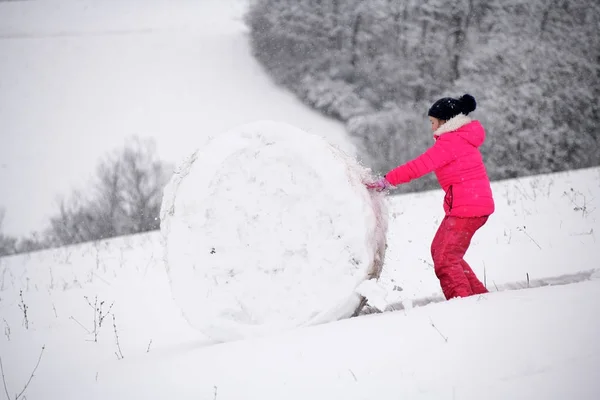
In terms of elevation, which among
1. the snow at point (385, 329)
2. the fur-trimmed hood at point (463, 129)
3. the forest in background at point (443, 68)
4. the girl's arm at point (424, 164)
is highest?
the forest in background at point (443, 68)

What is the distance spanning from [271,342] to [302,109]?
1750cm

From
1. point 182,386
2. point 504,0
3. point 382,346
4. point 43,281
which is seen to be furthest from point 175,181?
point 504,0

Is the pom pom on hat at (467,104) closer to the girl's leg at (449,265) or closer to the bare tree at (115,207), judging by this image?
the girl's leg at (449,265)

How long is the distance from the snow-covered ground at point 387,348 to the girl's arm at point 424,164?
0.79 m

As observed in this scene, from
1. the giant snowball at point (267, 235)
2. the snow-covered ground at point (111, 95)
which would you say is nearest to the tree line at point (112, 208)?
the snow-covered ground at point (111, 95)

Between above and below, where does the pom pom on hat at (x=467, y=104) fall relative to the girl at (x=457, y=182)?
A: above

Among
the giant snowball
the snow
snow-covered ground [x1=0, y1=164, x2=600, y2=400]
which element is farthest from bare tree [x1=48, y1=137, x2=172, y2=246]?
the giant snowball

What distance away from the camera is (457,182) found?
116 inches

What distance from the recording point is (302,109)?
19094 millimetres

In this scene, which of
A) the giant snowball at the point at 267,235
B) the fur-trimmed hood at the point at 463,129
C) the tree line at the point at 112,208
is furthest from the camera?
the tree line at the point at 112,208

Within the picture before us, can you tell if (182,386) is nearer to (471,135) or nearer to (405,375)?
(405,375)

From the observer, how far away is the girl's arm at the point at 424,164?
281cm

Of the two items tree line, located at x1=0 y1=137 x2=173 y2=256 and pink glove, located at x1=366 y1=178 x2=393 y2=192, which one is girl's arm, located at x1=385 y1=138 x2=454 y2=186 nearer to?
pink glove, located at x1=366 y1=178 x2=393 y2=192

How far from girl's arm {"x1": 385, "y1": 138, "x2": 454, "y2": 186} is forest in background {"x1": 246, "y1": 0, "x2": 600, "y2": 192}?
11037mm
